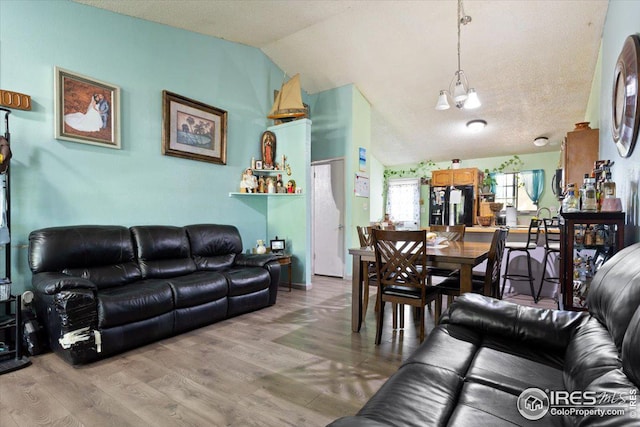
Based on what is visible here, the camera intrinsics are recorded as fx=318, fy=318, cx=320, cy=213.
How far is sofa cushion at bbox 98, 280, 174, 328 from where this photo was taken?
241 cm

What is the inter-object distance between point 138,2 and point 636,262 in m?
4.36

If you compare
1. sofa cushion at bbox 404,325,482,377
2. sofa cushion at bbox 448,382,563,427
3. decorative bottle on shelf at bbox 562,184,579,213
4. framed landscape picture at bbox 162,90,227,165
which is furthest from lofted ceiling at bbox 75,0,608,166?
sofa cushion at bbox 448,382,563,427

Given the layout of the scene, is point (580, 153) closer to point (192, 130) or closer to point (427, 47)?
point (427, 47)

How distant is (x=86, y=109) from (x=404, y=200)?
7.44 metres

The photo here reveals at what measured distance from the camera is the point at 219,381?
82.4 inches

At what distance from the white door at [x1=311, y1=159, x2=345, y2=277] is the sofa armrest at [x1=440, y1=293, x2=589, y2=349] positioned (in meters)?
3.67

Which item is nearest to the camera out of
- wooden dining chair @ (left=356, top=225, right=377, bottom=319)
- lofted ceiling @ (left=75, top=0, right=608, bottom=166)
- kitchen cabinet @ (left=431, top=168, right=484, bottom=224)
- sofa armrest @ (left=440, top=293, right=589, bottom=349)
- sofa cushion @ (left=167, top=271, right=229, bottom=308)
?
sofa armrest @ (left=440, top=293, right=589, bottom=349)

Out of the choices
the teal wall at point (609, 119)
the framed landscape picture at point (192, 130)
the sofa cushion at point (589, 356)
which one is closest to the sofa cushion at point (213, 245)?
the framed landscape picture at point (192, 130)

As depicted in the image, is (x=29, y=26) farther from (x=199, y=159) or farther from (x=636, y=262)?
(x=636, y=262)

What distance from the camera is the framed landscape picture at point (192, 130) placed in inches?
150

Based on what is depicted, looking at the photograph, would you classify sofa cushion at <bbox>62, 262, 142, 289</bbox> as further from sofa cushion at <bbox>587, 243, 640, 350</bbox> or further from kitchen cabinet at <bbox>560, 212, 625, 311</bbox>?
kitchen cabinet at <bbox>560, 212, 625, 311</bbox>

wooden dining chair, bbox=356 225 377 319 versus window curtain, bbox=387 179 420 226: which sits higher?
window curtain, bbox=387 179 420 226

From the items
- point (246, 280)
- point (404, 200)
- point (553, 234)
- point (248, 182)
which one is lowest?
point (246, 280)

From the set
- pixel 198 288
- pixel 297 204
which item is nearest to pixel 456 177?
pixel 297 204
